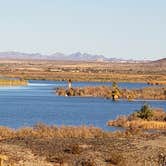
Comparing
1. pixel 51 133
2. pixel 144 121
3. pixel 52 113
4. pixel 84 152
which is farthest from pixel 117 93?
pixel 84 152

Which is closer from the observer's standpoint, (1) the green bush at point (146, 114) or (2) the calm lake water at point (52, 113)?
(1) the green bush at point (146, 114)

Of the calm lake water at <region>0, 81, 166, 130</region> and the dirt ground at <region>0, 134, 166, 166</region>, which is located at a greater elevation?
the dirt ground at <region>0, 134, 166, 166</region>

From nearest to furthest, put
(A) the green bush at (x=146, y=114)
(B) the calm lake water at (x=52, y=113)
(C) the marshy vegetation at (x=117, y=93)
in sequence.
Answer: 1. (A) the green bush at (x=146, y=114)
2. (B) the calm lake water at (x=52, y=113)
3. (C) the marshy vegetation at (x=117, y=93)

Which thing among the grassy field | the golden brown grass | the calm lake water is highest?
the grassy field

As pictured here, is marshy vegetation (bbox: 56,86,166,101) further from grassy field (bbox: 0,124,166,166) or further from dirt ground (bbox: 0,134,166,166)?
dirt ground (bbox: 0,134,166,166)

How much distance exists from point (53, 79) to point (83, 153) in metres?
123

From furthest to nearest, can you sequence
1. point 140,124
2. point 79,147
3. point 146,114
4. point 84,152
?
point 146,114
point 140,124
point 79,147
point 84,152

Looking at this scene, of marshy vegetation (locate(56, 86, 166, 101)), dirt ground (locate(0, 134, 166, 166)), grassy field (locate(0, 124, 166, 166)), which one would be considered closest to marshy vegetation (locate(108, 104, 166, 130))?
grassy field (locate(0, 124, 166, 166))

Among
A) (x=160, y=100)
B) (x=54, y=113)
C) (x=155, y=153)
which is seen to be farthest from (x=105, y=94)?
(x=155, y=153)

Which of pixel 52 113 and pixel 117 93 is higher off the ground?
pixel 117 93

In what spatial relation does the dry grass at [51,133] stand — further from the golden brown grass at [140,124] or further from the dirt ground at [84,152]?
the golden brown grass at [140,124]

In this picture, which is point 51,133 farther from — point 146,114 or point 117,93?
point 117,93

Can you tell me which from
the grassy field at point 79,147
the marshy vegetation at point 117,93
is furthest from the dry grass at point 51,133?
the marshy vegetation at point 117,93

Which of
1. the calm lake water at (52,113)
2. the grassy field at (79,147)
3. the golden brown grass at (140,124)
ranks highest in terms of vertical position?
the grassy field at (79,147)
